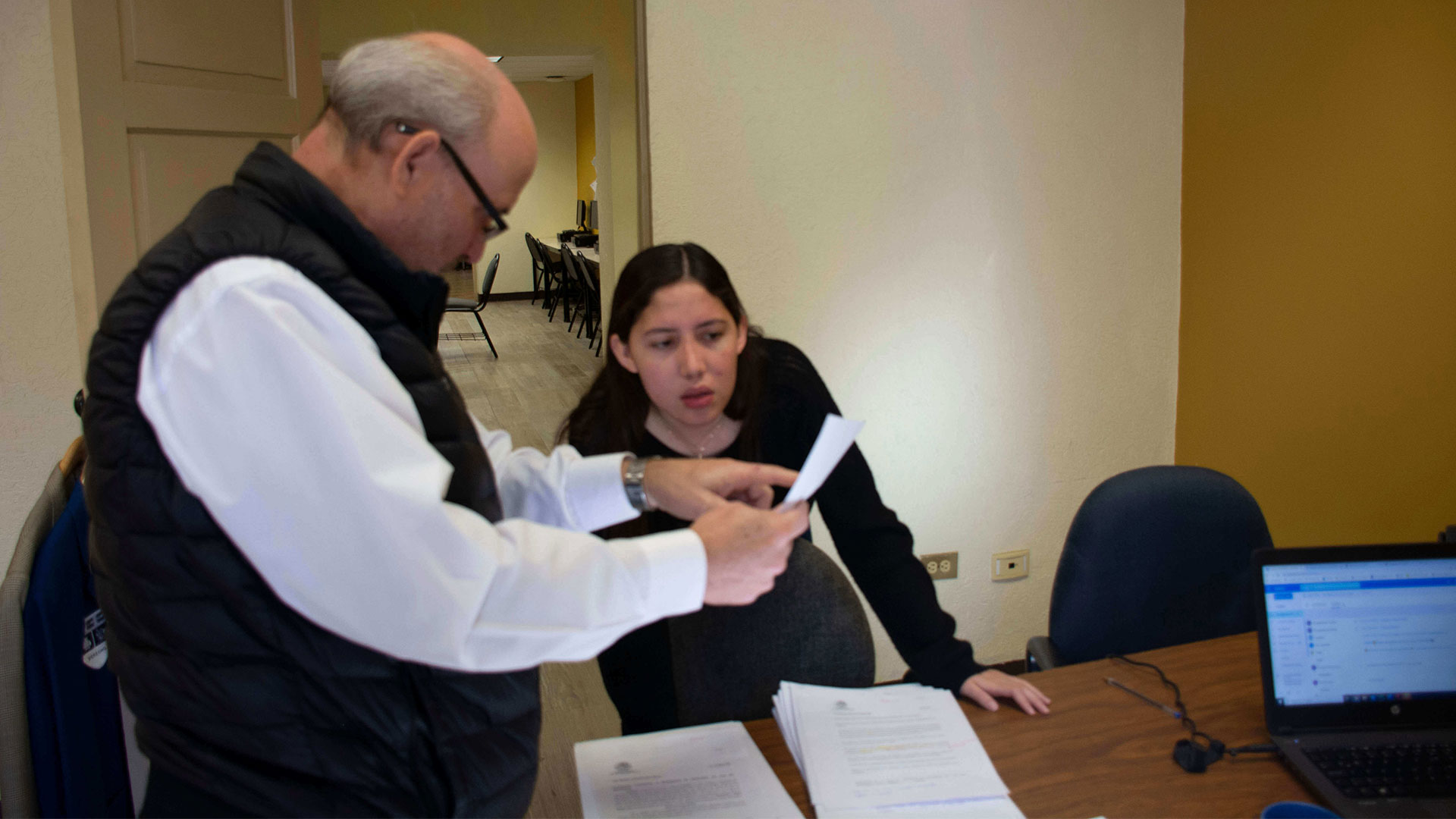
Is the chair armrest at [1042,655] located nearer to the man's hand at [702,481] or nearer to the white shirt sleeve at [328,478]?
the man's hand at [702,481]

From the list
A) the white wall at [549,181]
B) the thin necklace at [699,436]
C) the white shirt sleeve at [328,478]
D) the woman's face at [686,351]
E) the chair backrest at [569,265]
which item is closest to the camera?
the white shirt sleeve at [328,478]

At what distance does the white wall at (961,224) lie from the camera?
2637mm

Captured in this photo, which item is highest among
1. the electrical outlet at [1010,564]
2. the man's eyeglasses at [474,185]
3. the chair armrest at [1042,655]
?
the man's eyeglasses at [474,185]

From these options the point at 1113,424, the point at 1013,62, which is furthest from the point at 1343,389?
the point at 1013,62

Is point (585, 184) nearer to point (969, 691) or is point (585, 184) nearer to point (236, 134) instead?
point (236, 134)

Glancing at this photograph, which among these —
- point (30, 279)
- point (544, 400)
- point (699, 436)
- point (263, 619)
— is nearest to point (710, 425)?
point (699, 436)

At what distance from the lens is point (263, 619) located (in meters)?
0.90

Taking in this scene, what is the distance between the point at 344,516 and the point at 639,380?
1.03m

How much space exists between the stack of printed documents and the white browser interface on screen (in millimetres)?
440

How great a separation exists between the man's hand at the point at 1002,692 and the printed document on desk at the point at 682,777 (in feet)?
1.18

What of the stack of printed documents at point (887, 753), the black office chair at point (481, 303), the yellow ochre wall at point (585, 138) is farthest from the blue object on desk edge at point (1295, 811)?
the yellow ochre wall at point (585, 138)

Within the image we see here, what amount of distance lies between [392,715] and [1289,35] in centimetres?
287

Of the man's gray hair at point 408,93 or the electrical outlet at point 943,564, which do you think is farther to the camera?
the electrical outlet at point 943,564

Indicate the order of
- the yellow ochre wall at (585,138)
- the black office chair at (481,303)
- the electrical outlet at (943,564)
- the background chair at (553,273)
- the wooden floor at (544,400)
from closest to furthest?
1. the wooden floor at (544,400)
2. the electrical outlet at (943,564)
3. the black office chair at (481,303)
4. the background chair at (553,273)
5. the yellow ochre wall at (585,138)
